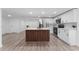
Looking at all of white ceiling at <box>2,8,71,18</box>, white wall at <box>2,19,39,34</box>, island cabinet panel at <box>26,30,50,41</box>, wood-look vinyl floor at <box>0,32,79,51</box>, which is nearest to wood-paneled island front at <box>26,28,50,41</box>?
island cabinet panel at <box>26,30,50,41</box>

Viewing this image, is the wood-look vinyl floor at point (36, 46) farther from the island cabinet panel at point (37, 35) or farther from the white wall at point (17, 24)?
the white wall at point (17, 24)

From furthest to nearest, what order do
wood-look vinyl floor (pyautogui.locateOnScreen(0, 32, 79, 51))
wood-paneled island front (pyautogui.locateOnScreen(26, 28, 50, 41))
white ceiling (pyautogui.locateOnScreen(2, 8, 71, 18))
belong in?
1. wood-paneled island front (pyautogui.locateOnScreen(26, 28, 50, 41))
2. white ceiling (pyautogui.locateOnScreen(2, 8, 71, 18))
3. wood-look vinyl floor (pyautogui.locateOnScreen(0, 32, 79, 51))

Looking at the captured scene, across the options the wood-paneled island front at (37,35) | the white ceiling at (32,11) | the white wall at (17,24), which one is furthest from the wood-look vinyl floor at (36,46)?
the white wall at (17,24)

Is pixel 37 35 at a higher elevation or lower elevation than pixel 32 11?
lower

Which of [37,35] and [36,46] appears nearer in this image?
[36,46]

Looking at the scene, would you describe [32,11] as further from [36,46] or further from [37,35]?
[36,46]

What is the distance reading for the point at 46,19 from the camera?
43.4ft

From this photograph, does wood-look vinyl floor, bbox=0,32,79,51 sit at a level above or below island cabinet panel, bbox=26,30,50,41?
below

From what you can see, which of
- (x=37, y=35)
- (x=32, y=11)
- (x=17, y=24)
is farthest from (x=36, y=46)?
(x=17, y=24)

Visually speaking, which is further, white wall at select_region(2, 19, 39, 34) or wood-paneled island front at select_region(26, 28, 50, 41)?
white wall at select_region(2, 19, 39, 34)

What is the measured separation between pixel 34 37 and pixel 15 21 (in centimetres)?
697

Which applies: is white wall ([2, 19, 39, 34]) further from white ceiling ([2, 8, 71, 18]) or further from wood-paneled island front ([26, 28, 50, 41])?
wood-paneled island front ([26, 28, 50, 41])
